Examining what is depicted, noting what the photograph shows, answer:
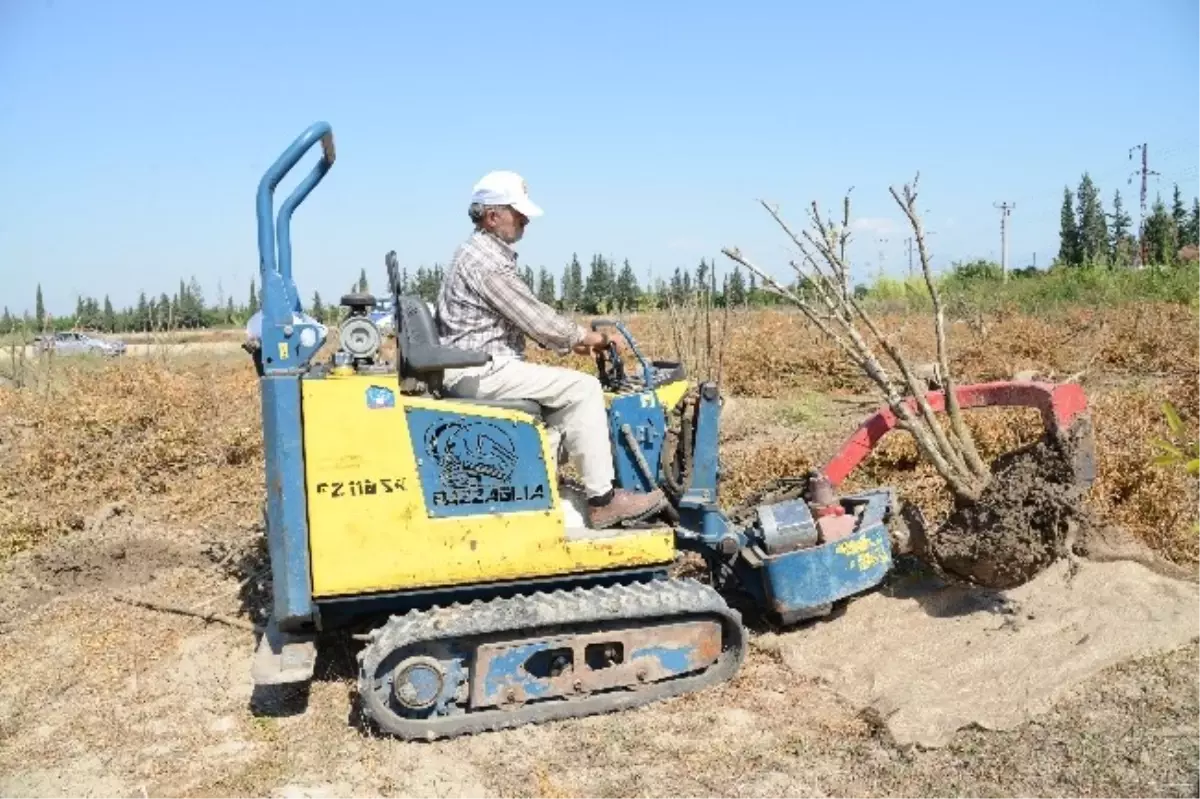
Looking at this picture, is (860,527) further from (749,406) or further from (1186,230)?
(1186,230)

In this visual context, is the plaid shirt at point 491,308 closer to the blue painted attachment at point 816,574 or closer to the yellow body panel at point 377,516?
the yellow body panel at point 377,516

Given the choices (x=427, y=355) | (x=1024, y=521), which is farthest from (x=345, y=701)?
(x=1024, y=521)

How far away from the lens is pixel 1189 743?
3.69 meters

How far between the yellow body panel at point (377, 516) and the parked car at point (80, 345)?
37.7ft

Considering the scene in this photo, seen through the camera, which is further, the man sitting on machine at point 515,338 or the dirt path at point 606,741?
the man sitting on machine at point 515,338

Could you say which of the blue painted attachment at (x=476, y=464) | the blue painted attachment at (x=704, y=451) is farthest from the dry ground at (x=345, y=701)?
the blue painted attachment at (x=476, y=464)

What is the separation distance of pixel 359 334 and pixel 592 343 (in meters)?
1.15

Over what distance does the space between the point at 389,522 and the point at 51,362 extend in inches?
440

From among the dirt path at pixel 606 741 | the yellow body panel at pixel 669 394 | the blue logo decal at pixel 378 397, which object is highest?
the blue logo decal at pixel 378 397

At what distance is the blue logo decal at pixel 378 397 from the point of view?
14.3 ft

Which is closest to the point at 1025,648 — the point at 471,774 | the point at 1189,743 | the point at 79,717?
the point at 1189,743

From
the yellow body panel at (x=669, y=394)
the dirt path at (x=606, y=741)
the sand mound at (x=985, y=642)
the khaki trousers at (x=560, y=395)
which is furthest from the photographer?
the yellow body panel at (x=669, y=394)

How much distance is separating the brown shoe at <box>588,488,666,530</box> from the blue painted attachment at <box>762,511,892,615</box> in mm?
671

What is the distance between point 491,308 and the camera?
485cm
